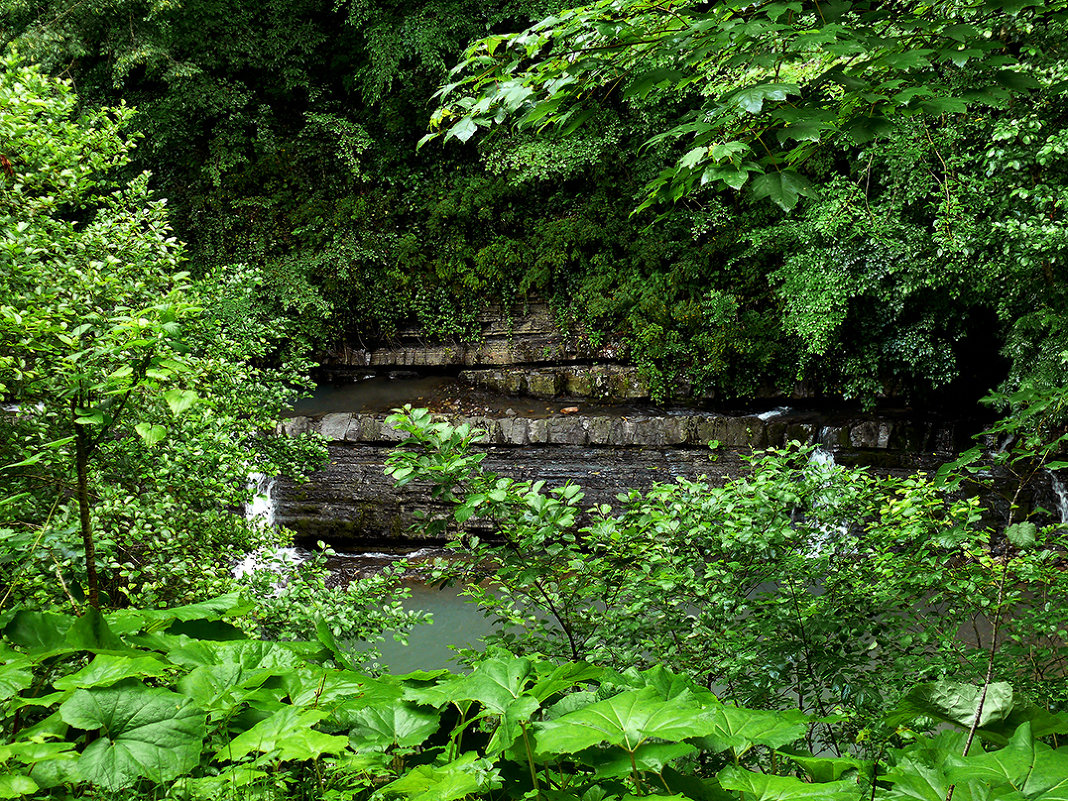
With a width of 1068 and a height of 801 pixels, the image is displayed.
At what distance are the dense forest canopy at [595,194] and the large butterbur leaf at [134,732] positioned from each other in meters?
1.37

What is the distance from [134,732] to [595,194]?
10.4 m

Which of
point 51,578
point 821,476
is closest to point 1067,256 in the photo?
point 821,476

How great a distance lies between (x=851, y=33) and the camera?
1.37 m

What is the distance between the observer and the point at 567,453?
27.3 ft

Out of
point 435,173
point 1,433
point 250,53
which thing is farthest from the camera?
point 435,173

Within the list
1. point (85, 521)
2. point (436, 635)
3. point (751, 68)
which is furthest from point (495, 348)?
point (85, 521)

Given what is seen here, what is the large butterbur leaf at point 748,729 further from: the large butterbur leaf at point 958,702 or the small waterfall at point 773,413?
the small waterfall at point 773,413

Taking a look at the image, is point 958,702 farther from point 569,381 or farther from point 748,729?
point 569,381

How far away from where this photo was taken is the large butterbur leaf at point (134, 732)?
2.37 feet

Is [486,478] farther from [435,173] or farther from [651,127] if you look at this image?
[435,173]

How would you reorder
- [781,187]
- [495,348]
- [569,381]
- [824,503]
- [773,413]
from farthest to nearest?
[495,348]
[569,381]
[773,413]
[824,503]
[781,187]

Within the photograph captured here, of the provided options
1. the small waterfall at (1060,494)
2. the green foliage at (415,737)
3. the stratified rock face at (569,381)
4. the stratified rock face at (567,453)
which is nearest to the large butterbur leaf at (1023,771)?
the green foliage at (415,737)

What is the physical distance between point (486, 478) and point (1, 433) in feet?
7.58

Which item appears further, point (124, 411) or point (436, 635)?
point (436, 635)
